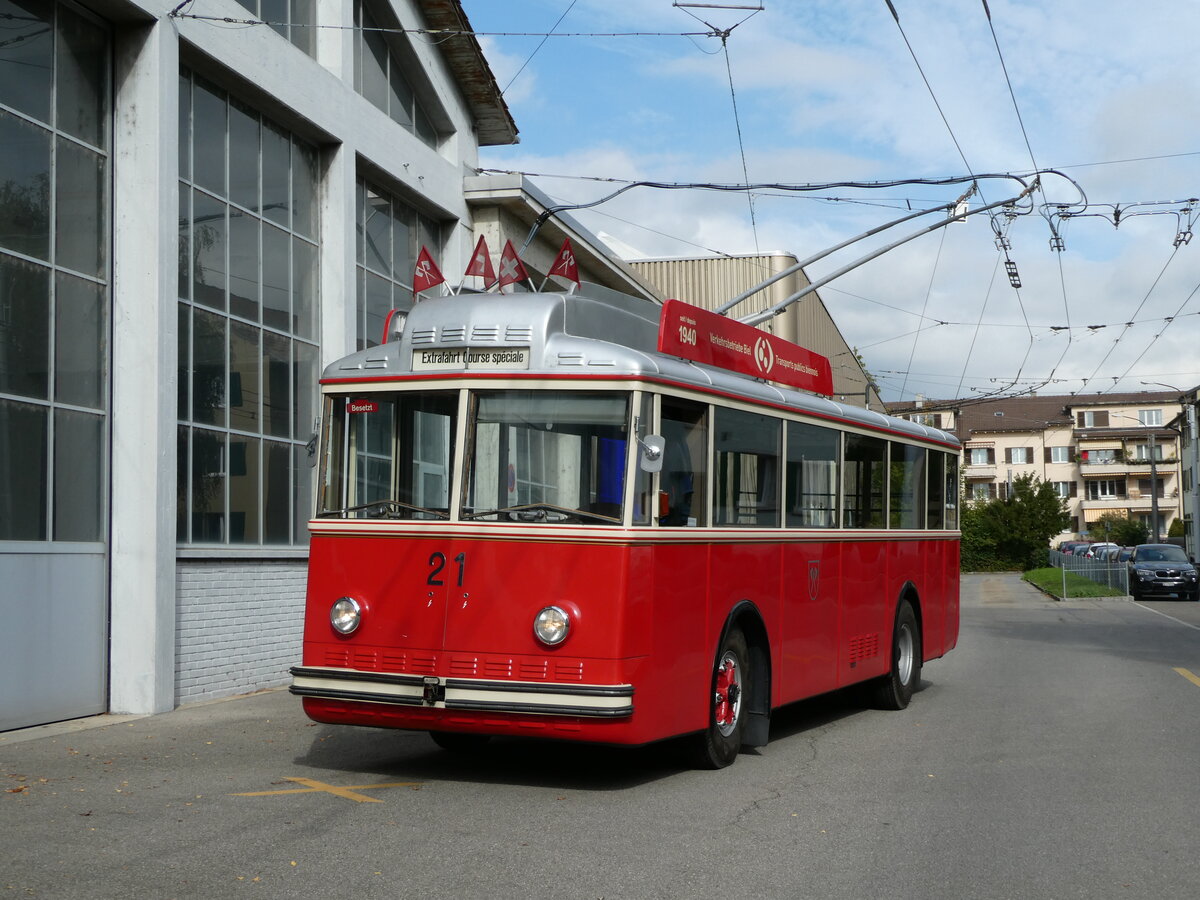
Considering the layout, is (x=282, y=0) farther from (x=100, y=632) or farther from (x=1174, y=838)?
(x=1174, y=838)

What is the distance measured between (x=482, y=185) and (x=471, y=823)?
1427 cm

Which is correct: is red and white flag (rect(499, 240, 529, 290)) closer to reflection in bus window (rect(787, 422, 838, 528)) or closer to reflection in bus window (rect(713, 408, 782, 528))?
reflection in bus window (rect(713, 408, 782, 528))

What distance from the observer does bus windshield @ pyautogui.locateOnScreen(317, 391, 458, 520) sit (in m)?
8.76

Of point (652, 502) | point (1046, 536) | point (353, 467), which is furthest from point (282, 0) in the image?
point (1046, 536)

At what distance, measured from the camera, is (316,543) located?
9.06 m

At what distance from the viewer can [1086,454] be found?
109625mm

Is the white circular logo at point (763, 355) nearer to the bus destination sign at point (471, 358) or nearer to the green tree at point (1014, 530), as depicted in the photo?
the bus destination sign at point (471, 358)

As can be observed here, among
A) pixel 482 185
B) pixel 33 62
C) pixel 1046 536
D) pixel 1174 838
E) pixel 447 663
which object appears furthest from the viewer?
pixel 1046 536

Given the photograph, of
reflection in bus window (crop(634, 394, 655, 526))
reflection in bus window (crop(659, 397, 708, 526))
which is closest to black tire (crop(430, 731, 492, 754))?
reflection in bus window (crop(659, 397, 708, 526))

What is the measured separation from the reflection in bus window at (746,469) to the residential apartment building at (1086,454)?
3849 inches

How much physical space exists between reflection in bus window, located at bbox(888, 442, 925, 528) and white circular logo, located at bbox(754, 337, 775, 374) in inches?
102

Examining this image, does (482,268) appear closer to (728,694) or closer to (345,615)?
(345,615)

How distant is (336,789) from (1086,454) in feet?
355

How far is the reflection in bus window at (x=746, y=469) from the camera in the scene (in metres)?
9.54
